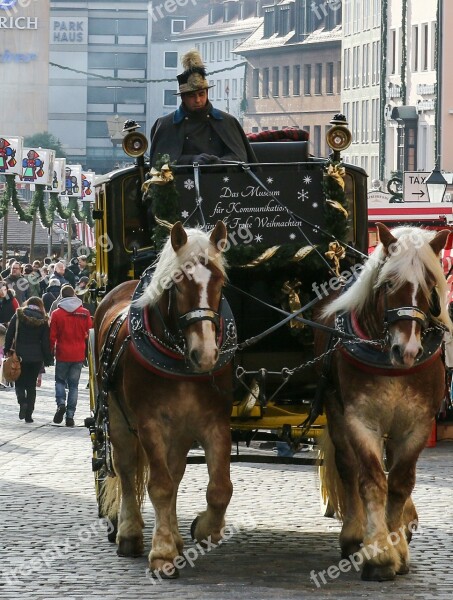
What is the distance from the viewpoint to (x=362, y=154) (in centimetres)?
9225

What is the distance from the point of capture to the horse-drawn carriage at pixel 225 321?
10.0m

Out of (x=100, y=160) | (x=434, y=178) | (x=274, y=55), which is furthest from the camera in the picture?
(x=100, y=160)

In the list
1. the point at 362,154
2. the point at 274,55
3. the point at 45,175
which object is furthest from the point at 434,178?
the point at 274,55

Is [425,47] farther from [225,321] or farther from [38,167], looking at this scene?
[225,321]

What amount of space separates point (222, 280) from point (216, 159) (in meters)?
1.79

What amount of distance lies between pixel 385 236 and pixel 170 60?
151 metres

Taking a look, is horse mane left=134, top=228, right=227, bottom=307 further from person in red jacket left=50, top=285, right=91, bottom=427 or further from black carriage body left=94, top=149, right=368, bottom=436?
person in red jacket left=50, top=285, right=91, bottom=427

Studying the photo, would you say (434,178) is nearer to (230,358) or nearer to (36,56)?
(230,358)

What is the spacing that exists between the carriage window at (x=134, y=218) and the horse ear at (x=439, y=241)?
2531 mm

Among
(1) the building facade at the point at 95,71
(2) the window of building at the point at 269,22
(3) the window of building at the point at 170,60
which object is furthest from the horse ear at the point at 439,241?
(3) the window of building at the point at 170,60

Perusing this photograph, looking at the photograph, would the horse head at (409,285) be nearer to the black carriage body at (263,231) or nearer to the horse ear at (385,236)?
the horse ear at (385,236)
